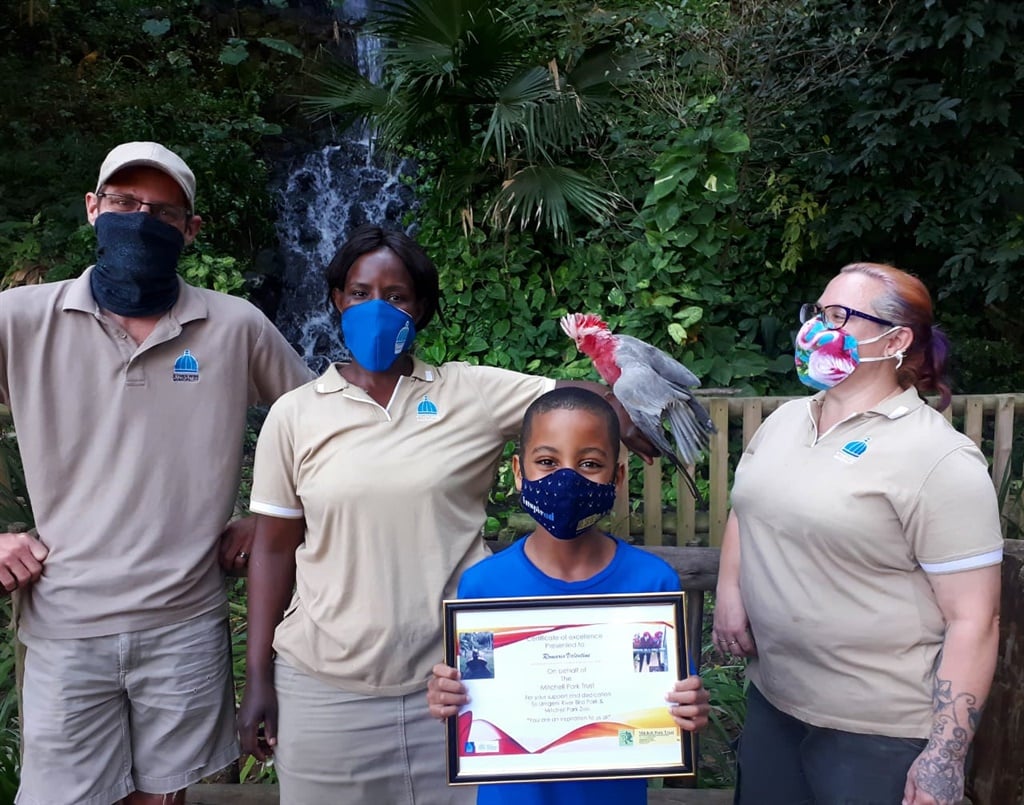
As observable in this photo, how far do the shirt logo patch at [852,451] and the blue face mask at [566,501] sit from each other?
0.60m

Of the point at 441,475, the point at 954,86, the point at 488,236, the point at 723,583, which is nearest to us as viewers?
the point at 441,475

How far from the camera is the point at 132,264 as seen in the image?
7.22 ft

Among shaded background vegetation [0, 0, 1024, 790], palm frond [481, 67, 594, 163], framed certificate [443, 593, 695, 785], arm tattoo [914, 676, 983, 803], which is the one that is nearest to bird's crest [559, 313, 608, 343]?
framed certificate [443, 593, 695, 785]

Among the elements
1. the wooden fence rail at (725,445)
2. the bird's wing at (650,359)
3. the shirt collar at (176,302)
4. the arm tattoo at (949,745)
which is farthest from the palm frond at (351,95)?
the arm tattoo at (949,745)

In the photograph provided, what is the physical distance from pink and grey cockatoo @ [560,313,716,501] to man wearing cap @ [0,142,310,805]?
104cm

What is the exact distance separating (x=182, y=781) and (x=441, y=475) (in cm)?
117

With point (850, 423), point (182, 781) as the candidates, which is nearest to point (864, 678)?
point (850, 423)

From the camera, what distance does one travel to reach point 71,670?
2131 mm

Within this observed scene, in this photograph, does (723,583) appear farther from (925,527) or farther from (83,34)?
(83,34)

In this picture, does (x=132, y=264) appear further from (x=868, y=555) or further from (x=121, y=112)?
(x=121, y=112)

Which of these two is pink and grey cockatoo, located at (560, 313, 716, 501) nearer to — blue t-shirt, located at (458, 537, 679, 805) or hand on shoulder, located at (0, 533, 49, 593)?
blue t-shirt, located at (458, 537, 679, 805)

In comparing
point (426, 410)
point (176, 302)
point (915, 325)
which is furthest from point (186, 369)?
point (915, 325)

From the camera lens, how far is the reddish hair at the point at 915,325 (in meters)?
2.06

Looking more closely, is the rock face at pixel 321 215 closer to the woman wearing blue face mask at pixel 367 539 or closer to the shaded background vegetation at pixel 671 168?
the shaded background vegetation at pixel 671 168
